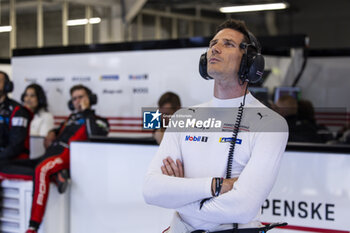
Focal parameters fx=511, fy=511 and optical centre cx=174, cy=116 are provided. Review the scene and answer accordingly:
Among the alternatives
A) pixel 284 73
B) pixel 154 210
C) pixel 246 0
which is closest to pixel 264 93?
pixel 284 73

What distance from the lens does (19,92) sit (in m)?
6.69

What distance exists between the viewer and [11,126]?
4.11 m

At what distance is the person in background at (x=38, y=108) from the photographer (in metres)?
5.81

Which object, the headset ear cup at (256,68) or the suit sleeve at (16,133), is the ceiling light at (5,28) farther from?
the headset ear cup at (256,68)

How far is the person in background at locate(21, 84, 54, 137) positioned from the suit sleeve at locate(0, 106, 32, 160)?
1705mm

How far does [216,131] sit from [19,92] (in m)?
5.25

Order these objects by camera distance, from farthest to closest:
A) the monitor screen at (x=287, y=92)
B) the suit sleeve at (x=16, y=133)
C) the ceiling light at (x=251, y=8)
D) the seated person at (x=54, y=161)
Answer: the ceiling light at (x=251, y=8), the monitor screen at (x=287, y=92), the suit sleeve at (x=16, y=133), the seated person at (x=54, y=161)

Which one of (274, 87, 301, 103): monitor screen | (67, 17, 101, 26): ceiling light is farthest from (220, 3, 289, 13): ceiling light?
(274, 87, 301, 103): monitor screen

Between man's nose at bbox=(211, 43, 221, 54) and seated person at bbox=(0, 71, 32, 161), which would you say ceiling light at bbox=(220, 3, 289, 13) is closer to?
seated person at bbox=(0, 71, 32, 161)

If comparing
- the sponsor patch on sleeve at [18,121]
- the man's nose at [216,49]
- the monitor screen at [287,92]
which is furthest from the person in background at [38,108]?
the man's nose at [216,49]

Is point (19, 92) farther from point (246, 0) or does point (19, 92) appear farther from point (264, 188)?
point (246, 0)

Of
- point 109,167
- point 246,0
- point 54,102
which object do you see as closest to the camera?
point 109,167

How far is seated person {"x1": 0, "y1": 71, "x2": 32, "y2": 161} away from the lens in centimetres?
408

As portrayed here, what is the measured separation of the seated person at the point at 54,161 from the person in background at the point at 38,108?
1.76 m
